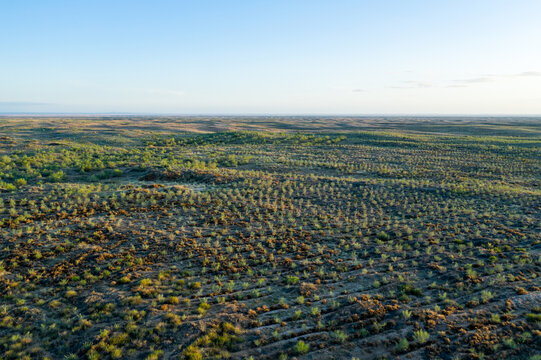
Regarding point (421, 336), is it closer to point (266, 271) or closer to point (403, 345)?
point (403, 345)

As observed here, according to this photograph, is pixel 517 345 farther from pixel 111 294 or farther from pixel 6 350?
pixel 6 350

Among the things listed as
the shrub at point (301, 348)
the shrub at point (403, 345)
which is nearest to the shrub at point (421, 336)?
the shrub at point (403, 345)

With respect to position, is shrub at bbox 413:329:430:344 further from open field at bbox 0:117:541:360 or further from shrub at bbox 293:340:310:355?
shrub at bbox 293:340:310:355

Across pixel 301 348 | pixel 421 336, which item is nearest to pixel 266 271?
pixel 301 348

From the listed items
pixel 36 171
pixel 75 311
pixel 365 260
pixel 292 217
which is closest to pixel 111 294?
pixel 75 311

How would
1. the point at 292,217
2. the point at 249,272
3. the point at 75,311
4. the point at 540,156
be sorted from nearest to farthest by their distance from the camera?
the point at 75,311
the point at 249,272
the point at 292,217
the point at 540,156

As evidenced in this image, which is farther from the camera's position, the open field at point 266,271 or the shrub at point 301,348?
the open field at point 266,271

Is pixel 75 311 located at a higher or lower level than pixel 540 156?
lower

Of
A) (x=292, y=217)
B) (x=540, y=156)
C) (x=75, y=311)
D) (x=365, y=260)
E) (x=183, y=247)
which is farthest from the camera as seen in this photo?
(x=540, y=156)

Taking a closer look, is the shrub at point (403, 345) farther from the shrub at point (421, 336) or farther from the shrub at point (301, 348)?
→ the shrub at point (301, 348)

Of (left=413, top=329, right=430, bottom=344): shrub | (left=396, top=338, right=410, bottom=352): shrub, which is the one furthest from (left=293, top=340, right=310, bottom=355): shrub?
(left=413, top=329, right=430, bottom=344): shrub
